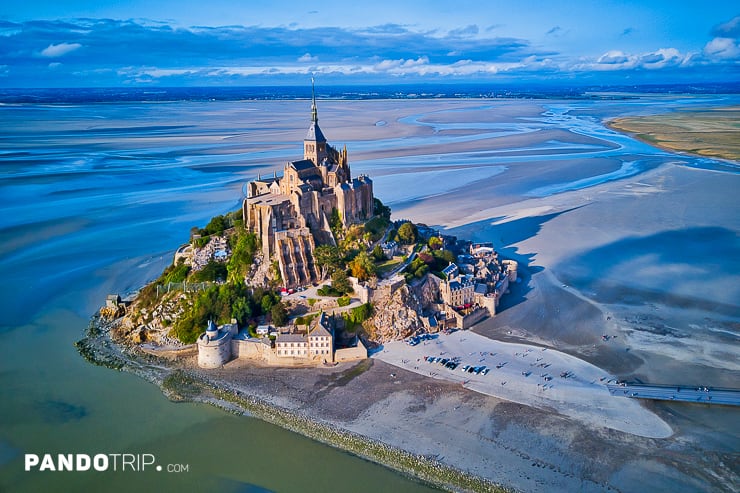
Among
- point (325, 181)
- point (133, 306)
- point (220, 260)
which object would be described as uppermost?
point (325, 181)

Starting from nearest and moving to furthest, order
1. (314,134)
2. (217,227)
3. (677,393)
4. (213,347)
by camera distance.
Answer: (677,393), (213,347), (314,134), (217,227)

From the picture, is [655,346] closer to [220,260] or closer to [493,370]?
[493,370]

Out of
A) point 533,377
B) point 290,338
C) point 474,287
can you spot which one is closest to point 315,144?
point 474,287

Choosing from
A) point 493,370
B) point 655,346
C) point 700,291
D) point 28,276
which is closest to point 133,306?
point 28,276

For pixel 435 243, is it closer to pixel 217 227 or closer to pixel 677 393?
pixel 217 227

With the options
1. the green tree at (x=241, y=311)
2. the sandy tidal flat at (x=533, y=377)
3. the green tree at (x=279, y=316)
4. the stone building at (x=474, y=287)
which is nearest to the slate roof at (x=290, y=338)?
the green tree at (x=279, y=316)

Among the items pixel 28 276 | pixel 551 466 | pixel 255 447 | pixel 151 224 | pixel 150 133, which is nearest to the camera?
pixel 551 466
